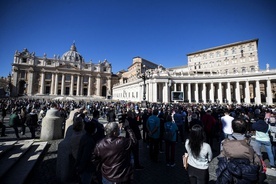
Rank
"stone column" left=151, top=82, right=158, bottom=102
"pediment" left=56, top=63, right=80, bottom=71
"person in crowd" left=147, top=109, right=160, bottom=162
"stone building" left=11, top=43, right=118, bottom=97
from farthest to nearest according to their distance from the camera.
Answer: "pediment" left=56, top=63, right=80, bottom=71
"stone building" left=11, top=43, right=118, bottom=97
"stone column" left=151, top=82, right=158, bottom=102
"person in crowd" left=147, top=109, right=160, bottom=162

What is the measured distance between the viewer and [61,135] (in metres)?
7.18

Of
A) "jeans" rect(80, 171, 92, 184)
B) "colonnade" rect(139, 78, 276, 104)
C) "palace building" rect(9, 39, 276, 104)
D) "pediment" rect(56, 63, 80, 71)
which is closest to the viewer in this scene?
"jeans" rect(80, 171, 92, 184)

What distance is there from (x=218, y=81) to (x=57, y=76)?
200ft

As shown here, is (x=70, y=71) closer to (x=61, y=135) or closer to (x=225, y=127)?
(x=61, y=135)

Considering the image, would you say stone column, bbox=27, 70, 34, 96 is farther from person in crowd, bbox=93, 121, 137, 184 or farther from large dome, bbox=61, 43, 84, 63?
person in crowd, bbox=93, 121, 137, 184

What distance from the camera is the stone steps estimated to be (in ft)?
10.7

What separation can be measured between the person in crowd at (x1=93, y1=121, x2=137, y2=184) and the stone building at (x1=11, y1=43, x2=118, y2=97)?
58.9m

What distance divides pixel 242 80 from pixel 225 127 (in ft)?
119

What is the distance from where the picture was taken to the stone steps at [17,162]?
3253mm

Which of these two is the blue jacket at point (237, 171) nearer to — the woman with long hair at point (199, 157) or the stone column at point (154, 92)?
the woman with long hair at point (199, 157)

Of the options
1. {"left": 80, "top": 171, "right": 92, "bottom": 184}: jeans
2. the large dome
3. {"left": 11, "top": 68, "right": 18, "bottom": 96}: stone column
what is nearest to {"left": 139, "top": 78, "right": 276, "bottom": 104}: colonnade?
{"left": 80, "top": 171, "right": 92, "bottom": 184}: jeans

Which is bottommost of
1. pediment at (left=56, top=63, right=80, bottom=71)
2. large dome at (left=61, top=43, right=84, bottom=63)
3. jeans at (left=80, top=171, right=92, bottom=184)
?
jeans at (left=80, top=171, right=92, bottom=184)

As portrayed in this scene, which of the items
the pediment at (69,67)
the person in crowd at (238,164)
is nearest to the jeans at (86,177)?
the person in crowd at (238,164)

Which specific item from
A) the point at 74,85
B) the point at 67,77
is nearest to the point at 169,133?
the point at 74,85
